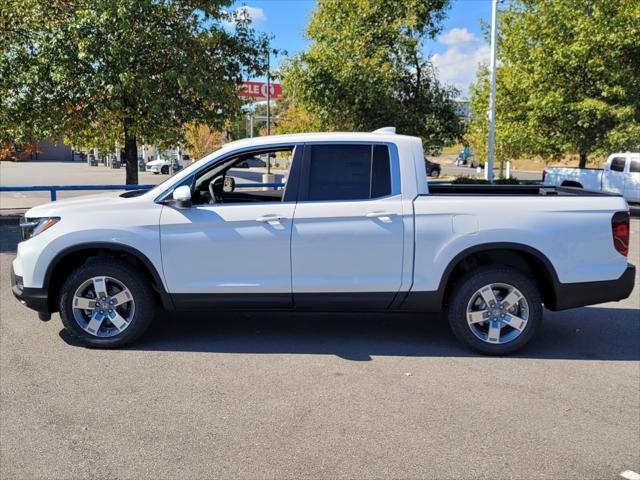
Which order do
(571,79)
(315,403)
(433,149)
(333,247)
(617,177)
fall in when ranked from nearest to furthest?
1. (315,403)
2. (333,247)
3. (617,177)
4. (571,79)
5. (433,149)

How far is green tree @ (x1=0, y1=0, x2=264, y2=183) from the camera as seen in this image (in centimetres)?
1289

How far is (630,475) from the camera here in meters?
3.35

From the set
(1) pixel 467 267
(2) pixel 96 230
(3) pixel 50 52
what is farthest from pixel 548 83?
(2) pixel 96 230

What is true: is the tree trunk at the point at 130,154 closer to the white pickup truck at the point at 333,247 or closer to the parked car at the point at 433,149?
the parked car at the point at 433,149

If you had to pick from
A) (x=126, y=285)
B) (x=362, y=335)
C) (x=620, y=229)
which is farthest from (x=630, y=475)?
(x=126, y=285)

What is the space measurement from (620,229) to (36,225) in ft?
16.5

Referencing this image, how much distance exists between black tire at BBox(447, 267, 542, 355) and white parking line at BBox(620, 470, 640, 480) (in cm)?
191

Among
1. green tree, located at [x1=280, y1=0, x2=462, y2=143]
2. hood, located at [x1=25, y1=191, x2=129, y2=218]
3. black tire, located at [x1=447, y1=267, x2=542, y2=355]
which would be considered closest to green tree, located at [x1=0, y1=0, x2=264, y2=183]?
green tree, located at [x1=280, y1=0, x2=462, y2=143]

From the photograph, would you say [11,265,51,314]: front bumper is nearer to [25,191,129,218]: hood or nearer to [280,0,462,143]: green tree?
[25,191,129,218]: hood

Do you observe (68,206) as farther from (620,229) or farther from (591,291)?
(620,229)

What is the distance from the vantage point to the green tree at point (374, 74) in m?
19.1

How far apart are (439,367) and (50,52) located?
1147 centimetres

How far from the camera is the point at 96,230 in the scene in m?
5.15

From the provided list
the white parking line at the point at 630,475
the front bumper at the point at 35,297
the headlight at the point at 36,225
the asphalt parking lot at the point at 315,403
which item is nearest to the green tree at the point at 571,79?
the asphalt parking lot at the point at 315,403
